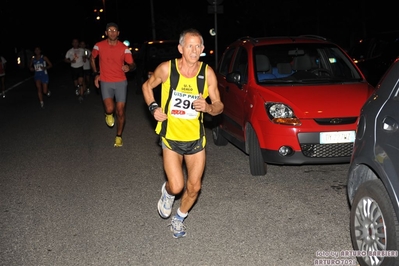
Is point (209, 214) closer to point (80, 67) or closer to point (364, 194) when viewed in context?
point (364, 194)

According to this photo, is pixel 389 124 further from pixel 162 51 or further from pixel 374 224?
pixel 162 51

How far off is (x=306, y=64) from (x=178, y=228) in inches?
152

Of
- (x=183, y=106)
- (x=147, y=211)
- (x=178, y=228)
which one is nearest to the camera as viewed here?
(x=183, y=106)

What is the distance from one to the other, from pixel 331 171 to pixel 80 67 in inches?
419

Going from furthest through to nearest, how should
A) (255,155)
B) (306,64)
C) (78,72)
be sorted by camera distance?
(78,72), (306,64), (255,155)

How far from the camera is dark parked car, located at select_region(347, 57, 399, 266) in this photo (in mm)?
3574

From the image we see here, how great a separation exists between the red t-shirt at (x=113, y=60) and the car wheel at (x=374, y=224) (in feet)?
19.1

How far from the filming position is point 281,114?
6.48m

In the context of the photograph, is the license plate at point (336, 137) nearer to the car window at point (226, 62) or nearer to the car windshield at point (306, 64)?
the car windshield at point (306, 64)

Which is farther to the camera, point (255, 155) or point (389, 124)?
point (255, 155)

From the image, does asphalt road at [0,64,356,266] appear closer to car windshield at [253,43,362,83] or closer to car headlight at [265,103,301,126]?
car headlight at [265,103,301,126]

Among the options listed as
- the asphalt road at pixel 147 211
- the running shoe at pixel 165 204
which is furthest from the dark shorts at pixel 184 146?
the asphalt road at pixel 147 211

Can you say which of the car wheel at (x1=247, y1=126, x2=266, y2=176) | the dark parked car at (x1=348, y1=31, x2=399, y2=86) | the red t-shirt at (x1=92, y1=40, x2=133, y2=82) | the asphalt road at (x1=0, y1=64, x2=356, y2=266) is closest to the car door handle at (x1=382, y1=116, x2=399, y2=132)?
the asphalt road at (x1=0, y1=64, x2=356, y2=266)

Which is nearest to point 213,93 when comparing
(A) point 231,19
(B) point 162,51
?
(B) point 162,51
